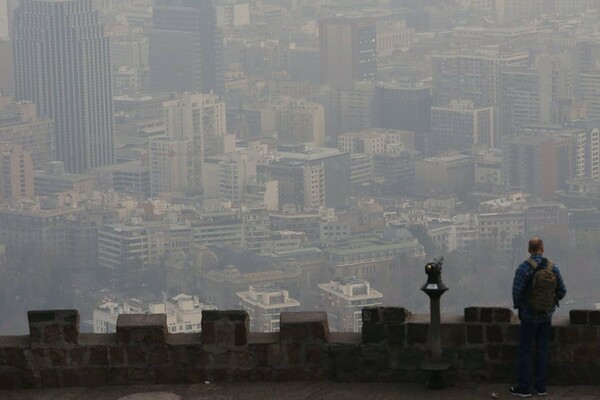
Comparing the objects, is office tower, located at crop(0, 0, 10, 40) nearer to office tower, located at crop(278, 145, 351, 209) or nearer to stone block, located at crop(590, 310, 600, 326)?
office tower, located at crop(278, 145, 351, 209)

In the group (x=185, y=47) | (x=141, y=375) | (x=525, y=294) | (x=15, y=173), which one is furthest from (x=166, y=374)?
(x=185, y=47)

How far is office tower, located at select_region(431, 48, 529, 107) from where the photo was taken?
72688mm

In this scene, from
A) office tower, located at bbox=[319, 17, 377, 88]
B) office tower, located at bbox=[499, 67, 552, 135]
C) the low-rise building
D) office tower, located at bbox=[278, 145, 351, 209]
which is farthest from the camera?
office tower, located at bbox=[319, 17, 377, 88]

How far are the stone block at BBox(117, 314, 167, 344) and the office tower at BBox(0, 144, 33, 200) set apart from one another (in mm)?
56080

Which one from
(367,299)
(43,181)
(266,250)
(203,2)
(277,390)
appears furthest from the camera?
(203,2)

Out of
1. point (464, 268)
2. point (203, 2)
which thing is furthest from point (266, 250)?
point (203, 2)

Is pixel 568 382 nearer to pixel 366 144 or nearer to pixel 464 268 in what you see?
pixel 464 268

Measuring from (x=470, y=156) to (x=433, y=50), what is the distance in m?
17.2

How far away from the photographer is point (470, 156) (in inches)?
2544

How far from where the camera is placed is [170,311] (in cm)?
3916

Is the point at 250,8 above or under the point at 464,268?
above

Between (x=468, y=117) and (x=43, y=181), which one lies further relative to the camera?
(x=468, y=117)

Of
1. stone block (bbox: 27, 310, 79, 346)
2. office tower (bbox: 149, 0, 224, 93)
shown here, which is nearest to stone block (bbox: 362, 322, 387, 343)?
stone block (bbox: 27, 310, 79, 346)

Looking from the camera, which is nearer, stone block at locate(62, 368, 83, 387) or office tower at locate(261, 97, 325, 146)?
stone block at locate(62, 368, 83, 387)
